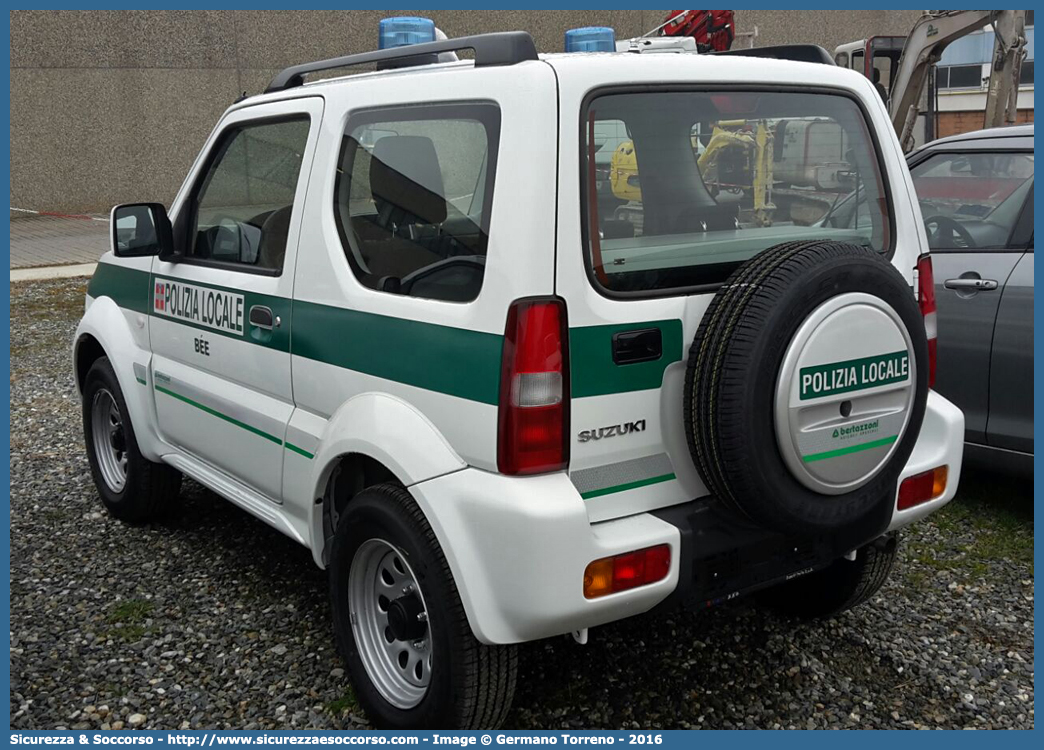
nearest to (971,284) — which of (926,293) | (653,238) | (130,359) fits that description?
(926,293)

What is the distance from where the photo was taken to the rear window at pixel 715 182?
2.74m

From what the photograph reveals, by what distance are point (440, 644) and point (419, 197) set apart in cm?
124

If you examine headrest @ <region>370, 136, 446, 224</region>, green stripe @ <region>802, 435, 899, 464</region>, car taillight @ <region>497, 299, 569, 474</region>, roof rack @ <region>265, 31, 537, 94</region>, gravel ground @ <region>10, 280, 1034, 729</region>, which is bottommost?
gravel ground @ <region>10, 280, 1034, 729</region>

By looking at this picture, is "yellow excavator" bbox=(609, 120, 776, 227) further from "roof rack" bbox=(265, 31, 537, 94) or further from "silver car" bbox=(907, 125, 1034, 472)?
"silver car" bbox=(907, 125, 1034, 472)

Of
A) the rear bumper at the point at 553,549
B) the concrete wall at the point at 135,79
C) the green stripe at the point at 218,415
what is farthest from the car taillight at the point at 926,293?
the concrete wall at the point at 135,79

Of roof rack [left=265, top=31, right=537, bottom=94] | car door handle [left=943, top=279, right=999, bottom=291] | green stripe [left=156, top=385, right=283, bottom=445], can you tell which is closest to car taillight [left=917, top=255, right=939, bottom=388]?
car door handle [left=943, top=279, right=999, bottom=291]

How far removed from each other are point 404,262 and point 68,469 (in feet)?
11.2

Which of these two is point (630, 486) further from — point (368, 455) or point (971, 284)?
point (971, 284)

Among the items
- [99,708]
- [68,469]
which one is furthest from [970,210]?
[68,469]

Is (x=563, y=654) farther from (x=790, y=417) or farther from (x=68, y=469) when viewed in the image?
(x=68, y=469)

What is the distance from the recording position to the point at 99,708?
10.9ft

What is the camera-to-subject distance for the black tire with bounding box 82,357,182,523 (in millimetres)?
4539

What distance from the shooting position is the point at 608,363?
2.68 m

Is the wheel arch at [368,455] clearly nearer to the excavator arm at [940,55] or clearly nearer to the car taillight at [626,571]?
the car taillight at [626,571]
